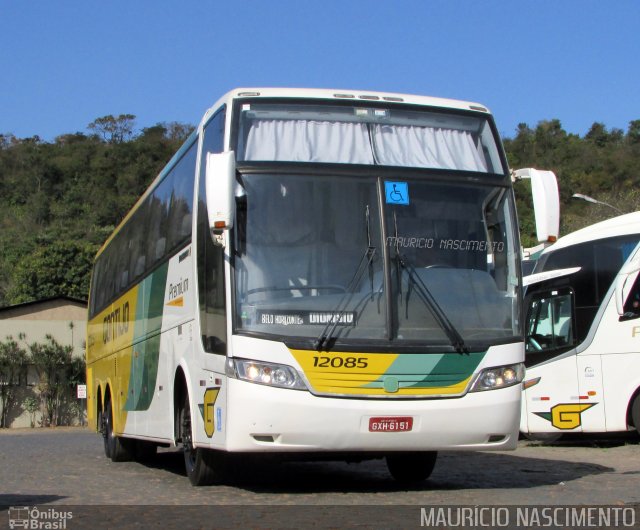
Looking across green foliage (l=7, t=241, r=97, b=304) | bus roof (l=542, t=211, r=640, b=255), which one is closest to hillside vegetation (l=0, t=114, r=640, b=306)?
green foliage (l=7, t=241, r=97, b=304)

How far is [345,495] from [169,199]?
445 cm

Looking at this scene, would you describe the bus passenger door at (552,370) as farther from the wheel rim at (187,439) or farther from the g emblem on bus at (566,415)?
the wheel rim at (187,439)

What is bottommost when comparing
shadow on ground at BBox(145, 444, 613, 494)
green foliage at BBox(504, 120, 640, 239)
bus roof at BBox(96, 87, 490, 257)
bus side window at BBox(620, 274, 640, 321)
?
shadow on ground at BBox(145, 444, 613, 494)

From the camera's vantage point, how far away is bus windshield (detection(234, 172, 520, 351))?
9086 millimetres

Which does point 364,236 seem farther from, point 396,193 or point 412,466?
point 412,466

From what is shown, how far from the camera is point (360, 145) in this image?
32.3 ft

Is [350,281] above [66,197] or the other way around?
the other way around

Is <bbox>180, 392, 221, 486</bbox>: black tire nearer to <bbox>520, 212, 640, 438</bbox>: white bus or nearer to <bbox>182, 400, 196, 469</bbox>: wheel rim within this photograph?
<bbox>182, 400, 196, 469</bbox>: wheel rim

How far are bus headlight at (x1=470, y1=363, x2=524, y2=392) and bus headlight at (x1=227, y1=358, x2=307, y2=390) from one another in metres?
1.62

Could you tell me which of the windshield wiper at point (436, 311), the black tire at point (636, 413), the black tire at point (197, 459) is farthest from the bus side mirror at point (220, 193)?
the black tire at point (636, 413)

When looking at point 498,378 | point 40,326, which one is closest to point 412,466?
point 498,378
